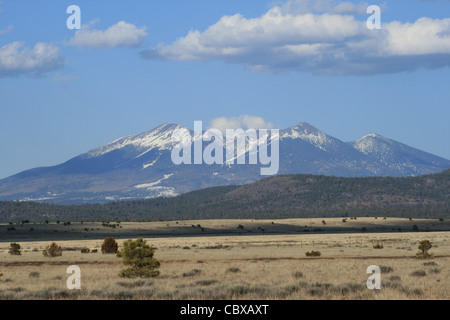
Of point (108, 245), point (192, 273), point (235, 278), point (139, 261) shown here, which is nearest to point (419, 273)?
point (235, 278)

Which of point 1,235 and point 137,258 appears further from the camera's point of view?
point 1,235

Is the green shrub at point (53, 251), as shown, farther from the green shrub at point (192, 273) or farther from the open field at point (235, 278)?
the green shrub at point (192, 273)

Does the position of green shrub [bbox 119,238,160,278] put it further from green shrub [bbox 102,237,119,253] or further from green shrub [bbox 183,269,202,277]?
green shrub [bbox 102,237,119,253]

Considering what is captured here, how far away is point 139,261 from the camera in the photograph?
37438 mm

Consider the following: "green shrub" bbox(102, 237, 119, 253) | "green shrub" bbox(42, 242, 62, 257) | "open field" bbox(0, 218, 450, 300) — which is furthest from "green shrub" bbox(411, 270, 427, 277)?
"green shrub" bbox(102, 237, 119, 253)

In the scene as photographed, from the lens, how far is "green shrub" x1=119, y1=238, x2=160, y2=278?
119 ft

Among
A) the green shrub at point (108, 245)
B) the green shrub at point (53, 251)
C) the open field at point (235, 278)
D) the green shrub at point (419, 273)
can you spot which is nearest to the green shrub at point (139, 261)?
the open field at point (235, 278)

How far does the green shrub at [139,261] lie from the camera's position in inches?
A: 1426

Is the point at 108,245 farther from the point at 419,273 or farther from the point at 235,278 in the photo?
the point at 419,273
